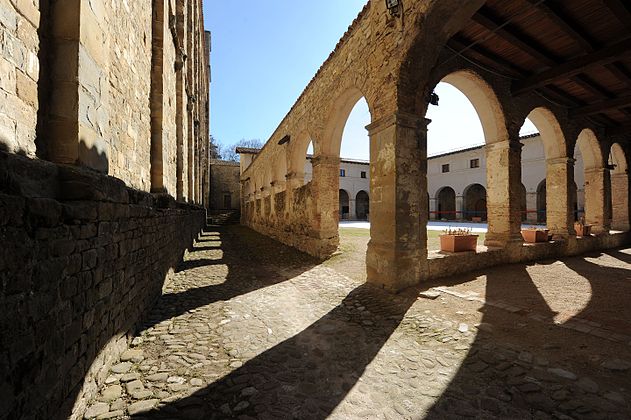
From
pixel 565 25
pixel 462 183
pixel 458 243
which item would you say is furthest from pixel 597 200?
pixel 462 183

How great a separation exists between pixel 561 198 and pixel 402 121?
7360 mm

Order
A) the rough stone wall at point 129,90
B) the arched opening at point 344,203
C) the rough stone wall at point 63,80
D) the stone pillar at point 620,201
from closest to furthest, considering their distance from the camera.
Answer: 1. the rough stone wall at point 63,80
2. the rough stone wall at point 129,90
3. the stone pillar at point 620,201
4. the arched opening at point 344,203

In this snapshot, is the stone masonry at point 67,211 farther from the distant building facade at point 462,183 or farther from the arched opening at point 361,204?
the arched opening at point 361,204

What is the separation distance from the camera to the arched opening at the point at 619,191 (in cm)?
1109

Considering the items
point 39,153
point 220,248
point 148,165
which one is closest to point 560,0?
point 39,153

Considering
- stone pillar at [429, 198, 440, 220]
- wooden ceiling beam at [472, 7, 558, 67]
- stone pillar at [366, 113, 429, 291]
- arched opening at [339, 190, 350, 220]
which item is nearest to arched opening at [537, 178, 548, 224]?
stone pillar at [429, 198, 440, 220]

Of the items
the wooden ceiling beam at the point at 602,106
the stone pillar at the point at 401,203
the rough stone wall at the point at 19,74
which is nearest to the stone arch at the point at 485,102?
the stone pillar at the point at 401,203

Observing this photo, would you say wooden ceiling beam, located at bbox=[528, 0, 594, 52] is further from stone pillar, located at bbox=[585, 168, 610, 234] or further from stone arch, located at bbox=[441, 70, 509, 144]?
stone pillar, located at bbox=[585, 168, 610, 234]

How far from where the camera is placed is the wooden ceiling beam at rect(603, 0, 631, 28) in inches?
189

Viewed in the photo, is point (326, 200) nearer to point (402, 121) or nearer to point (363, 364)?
point (402, 121)

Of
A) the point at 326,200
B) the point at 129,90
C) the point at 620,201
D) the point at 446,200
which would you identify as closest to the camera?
the point at 129,90

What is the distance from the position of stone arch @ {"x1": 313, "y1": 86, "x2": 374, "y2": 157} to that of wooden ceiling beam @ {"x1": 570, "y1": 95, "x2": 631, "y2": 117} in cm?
731

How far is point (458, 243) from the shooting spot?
5809 millimetres

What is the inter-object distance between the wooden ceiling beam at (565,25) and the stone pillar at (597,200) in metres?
6.35
